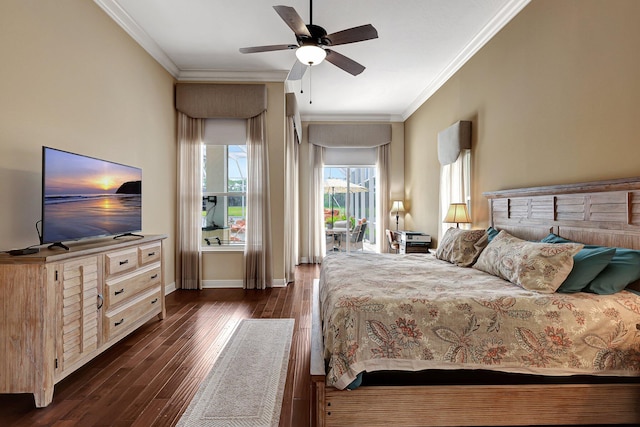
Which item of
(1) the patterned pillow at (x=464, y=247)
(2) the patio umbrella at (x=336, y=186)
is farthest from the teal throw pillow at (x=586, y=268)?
(2) the patio umbrella at (x=336, y=186)

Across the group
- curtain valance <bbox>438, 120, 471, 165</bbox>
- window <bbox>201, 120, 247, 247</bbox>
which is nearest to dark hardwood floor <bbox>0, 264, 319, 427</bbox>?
window <bbox>201, 120, 247, 247</bbox>

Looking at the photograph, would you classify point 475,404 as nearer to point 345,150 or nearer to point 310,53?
point 310,53

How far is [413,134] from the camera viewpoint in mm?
6336

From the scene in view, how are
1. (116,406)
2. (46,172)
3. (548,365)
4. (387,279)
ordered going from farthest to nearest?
(387,279), (46,172), (116,406), (548,365)

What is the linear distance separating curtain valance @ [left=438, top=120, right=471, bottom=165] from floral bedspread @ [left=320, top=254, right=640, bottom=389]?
8.36 ft

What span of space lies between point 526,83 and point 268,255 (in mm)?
3618

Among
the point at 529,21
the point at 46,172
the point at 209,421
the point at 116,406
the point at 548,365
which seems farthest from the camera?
the point at 529,21

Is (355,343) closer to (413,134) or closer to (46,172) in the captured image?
(46,172)

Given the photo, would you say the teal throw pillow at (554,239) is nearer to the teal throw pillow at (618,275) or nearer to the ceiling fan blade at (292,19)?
the teal throw pillow at (618,275)

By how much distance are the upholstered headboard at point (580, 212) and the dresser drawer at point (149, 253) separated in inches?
134

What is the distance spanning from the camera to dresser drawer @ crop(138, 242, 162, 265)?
2.96 m

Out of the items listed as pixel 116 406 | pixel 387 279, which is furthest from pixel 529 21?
pixel 116 406

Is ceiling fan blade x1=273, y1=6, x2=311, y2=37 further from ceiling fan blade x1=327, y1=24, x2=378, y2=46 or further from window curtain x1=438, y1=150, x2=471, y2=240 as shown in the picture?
window curtain x1=438, y1=150, x2=471, y2=240

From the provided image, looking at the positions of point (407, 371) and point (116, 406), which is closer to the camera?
point (407, 371)
